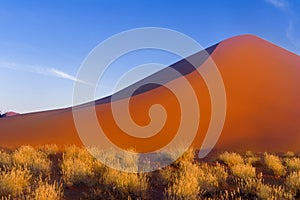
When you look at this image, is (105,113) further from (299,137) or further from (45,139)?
(299,137)

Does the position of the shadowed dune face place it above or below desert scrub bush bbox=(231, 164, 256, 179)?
above

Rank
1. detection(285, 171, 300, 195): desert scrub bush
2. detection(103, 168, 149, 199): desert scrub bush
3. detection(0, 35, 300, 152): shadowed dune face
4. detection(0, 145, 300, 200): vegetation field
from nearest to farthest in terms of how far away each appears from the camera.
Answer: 1. detection(0, 145, 300, 200): vegetation field
2. detection(103, 168, 149, 199): desert scrub bush
3. detection(285, 171, 300, 195): desert scrub bush
4. detection(0, 35, 300, 152): shadowed dune face

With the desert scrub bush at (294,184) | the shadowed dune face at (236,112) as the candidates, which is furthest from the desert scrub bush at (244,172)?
the shadowed dune face at (236,112)

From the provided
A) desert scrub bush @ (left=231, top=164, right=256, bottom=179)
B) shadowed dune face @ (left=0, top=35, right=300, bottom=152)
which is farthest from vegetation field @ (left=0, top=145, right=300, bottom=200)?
shadowed dune face @ (left=0, top=35, right=300, bottom=152)

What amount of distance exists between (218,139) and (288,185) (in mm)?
17826

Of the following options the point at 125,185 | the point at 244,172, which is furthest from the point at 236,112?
the point at 125,185

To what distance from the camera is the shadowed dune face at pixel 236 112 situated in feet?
85.4

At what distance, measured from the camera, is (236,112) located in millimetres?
30312

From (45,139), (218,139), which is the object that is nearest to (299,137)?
(218,139)

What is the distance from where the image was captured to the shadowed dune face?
26.0 m

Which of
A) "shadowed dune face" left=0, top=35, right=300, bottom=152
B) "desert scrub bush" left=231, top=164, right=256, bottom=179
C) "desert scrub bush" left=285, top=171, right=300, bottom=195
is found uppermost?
"shadowed dune face" left=0, top=35, right=300, bottom=152

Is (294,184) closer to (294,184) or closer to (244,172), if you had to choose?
(294,184)

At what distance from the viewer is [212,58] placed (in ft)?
141

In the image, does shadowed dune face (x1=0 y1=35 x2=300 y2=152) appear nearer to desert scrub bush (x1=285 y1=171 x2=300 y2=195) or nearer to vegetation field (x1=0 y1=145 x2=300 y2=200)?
vegetation field (x1=0 y1=145 x2=300 y2=200)
